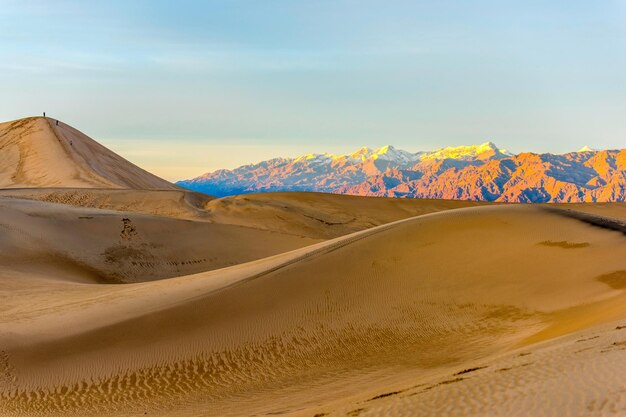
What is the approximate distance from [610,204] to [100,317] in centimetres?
5656

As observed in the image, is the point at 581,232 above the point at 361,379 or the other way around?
above

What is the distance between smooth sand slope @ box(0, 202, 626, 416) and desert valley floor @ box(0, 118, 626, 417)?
43 mm

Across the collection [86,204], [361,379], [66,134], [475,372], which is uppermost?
[66,134]

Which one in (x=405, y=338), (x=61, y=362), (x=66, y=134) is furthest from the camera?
(x=66, y=134)

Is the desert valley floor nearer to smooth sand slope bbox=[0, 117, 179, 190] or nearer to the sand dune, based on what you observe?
A: the sand dune

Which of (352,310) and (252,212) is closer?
(352,310)

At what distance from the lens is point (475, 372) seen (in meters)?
8.67

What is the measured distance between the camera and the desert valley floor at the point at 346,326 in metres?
8.17

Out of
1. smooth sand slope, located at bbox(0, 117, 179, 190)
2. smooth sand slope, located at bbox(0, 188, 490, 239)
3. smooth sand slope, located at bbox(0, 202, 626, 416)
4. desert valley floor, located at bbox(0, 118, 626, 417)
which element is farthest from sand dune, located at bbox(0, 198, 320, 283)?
smooth sand slope, located at bbox(0, 117, 179, 190)

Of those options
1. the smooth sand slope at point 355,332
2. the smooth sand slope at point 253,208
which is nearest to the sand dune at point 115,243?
the smooth sand slope at point 355,332

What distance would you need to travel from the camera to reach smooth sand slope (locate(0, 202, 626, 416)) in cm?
806

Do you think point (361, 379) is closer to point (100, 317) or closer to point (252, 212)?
point (100, 317)

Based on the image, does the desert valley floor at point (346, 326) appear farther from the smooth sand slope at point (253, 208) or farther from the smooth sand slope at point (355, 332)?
the smooth sand slope at point (253, 208)

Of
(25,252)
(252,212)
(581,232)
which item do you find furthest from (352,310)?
(252,212)
